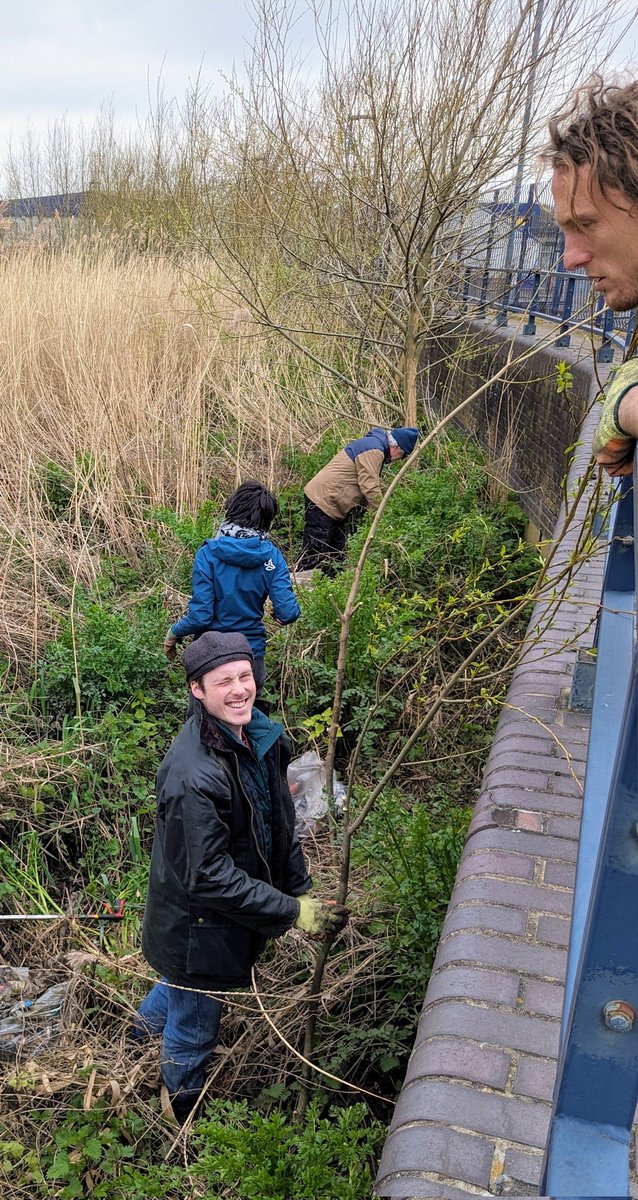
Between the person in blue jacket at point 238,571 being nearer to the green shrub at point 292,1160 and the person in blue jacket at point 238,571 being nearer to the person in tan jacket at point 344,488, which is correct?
the person in tan jacket at point 344,488

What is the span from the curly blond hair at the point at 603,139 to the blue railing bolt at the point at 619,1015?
1.00m

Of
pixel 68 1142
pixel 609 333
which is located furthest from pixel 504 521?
pixel 68 1142

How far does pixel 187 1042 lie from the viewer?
10.1 feet

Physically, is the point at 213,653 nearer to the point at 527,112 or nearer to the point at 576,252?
the point at 576,252

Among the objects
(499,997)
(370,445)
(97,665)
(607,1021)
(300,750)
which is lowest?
(300,750)

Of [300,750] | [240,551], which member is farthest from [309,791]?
[240,551]

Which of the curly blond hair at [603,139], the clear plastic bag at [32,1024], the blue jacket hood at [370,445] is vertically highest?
the curly blond hair at [603,139]

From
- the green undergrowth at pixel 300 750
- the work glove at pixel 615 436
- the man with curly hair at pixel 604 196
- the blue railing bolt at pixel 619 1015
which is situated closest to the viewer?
the blue railing bolt at pixel 619 1015

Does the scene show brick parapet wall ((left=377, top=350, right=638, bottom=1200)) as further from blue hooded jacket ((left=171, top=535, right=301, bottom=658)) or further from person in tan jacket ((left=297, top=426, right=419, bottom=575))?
person in tan jacket ((left=297, top=426, right=419, bottom=575))

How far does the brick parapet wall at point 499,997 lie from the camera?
155 centimetres

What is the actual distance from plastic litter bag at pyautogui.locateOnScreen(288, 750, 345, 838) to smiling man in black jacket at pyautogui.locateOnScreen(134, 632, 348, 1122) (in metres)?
1.28

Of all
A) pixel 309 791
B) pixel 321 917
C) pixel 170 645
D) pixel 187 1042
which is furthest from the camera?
pixel 170 645

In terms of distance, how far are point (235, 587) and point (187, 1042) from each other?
2316 millimetres

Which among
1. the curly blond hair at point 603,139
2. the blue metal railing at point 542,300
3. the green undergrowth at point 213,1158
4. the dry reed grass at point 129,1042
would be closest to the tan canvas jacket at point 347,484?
the blue metal railing at point 542,300
